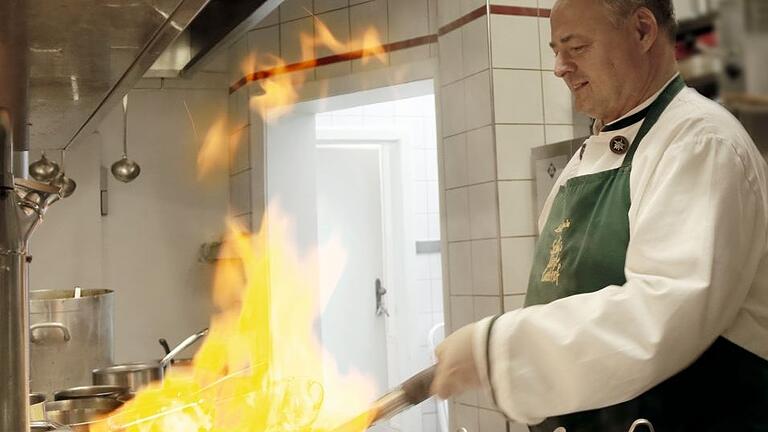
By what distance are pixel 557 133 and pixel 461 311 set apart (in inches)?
26.0

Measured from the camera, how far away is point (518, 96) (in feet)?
7.59

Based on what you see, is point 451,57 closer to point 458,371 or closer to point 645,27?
point 645,27

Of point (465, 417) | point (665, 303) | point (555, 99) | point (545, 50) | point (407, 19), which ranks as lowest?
point (465, 417)

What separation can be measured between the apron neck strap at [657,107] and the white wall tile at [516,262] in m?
1.23

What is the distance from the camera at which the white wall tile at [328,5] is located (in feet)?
9.97

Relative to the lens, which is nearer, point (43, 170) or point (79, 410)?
point (79, 410)

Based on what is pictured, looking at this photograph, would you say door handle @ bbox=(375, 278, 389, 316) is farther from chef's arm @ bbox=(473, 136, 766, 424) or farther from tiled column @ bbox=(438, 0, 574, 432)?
chef's arm @ bbox=(473, 136, 766, 424)

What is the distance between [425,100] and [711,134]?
3382 millimetres

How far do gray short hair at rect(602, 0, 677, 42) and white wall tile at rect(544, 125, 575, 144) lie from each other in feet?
4.09

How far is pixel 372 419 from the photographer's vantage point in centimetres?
88

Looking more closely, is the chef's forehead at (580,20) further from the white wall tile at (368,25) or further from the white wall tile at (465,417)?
the white wall tile at (368,25)

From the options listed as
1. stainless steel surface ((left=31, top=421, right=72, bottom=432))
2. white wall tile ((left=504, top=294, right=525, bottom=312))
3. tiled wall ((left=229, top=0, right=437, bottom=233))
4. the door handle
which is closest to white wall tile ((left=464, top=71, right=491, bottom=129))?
tiled wall ((left=229, top=0, right=437, bottom=233))

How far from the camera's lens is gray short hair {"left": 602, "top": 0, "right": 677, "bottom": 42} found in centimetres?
105

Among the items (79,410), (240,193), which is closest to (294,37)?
(240,193)
